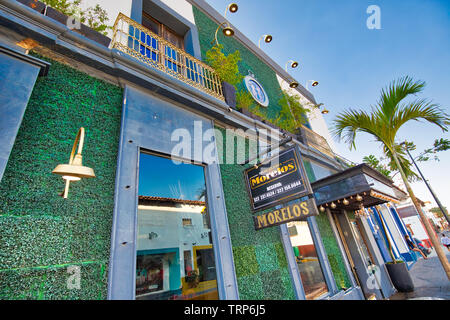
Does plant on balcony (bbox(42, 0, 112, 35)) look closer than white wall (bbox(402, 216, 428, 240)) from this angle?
Yes

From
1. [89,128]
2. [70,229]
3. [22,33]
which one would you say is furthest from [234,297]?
[22,33]

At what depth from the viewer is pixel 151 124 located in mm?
4105

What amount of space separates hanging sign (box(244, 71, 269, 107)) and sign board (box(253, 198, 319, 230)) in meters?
5.61

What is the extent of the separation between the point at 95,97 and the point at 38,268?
270 centimetres

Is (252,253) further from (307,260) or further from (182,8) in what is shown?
(182,8)

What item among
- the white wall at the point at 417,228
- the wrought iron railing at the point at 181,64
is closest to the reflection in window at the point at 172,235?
the wrought iron railing at the point at 181,64

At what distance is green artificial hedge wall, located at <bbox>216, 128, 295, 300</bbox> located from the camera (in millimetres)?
4160

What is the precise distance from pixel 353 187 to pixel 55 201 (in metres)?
7.15

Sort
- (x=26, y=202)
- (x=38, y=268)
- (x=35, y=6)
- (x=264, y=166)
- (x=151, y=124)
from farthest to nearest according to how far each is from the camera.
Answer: (x=264, y=166) < (x=151, y=124) < (x=35, y=6) < (x=26, y=202) < (x=38, y=268)

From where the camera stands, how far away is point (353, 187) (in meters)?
6.31

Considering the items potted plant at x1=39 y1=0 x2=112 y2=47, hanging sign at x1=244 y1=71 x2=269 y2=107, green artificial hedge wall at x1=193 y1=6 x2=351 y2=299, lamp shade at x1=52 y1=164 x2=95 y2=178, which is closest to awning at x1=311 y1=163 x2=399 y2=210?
green artificial hedge wall at x1=193 y1=6 x2=351 y2=299

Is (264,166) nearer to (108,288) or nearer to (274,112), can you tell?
(108,288)

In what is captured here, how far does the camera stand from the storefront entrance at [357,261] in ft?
24.1

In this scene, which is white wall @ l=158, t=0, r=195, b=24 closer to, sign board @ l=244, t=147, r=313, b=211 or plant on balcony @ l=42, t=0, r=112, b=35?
plant on balcony @ l=42, t=0, r=112, b=35
